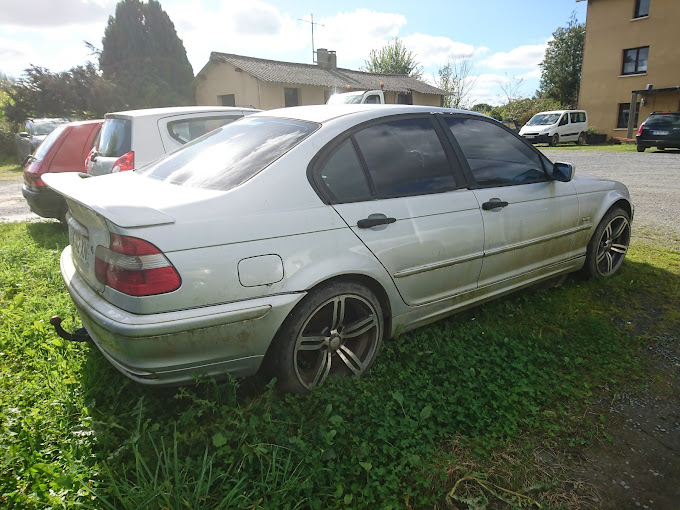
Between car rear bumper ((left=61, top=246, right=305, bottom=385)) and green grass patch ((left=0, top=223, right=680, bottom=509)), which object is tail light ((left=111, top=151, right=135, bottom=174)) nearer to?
green grass patch ((left=0, top=223, right=680, bottom=509))

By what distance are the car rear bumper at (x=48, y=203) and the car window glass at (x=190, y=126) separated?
6.85 ft

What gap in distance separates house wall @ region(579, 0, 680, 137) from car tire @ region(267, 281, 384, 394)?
29.3 m

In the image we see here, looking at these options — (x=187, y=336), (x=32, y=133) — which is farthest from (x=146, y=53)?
(x=187, y=336)

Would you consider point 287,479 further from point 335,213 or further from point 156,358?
point 335,213

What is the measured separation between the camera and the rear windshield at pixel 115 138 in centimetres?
556

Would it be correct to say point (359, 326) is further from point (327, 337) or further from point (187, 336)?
point (187, 336)

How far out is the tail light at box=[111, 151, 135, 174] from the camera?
5.39 m

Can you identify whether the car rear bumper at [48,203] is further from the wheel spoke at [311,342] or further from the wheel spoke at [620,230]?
the wheel spoke at [620,230]

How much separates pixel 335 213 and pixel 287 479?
1.32 metres

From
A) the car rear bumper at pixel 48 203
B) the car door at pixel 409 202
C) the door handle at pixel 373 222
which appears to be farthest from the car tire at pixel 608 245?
the car rear bumper at pixel 48 203

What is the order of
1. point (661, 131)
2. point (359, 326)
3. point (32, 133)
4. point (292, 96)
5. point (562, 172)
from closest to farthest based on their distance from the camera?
point (359, 326) < point (562, 172) < point (32, 133) < point (661, 131) < point (292, 96)

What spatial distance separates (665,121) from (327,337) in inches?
816

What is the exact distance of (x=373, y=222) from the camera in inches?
107

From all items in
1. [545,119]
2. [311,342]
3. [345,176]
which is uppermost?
[545,119]
